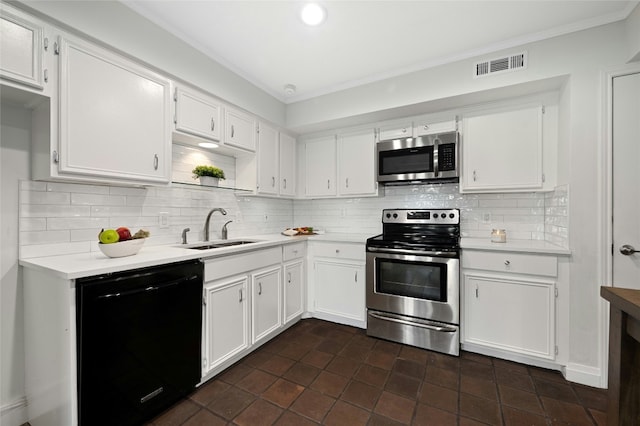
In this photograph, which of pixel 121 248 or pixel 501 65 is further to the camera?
pixel 501 65

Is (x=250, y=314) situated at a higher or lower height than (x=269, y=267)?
lower

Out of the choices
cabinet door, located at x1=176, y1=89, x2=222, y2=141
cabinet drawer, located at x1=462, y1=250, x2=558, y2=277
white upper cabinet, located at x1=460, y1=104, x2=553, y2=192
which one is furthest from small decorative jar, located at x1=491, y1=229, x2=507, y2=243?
cabinet door, located at x1=176, y1=89, x2=222, y2=141

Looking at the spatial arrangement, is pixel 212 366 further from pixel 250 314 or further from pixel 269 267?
pixel 269 267

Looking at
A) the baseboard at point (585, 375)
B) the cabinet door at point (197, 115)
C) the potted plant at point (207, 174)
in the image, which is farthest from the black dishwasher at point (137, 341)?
the baseboard at point (585, 375)

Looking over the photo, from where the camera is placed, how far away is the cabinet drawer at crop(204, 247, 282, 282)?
6.48ft

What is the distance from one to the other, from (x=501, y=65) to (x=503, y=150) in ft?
2.39

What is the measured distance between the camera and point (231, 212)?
9.85 ft

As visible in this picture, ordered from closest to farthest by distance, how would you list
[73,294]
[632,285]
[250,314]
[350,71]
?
[73,294] → [632,285] → [250,314] → [350,71]

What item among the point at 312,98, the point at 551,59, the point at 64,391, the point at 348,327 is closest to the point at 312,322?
the point at 348,327

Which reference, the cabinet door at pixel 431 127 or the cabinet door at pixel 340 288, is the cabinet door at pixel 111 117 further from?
the cabinet door at pixel 431 127

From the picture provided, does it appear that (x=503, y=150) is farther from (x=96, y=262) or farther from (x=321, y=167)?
(x=96, y=262)

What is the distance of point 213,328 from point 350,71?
2.62 m

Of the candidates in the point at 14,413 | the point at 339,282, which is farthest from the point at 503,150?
the point at 14,413

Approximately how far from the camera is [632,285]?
1.88 m
